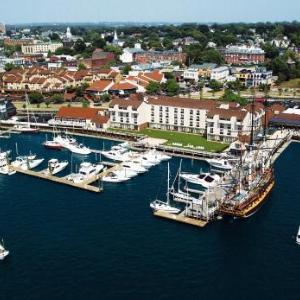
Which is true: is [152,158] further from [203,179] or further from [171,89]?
[171,89]

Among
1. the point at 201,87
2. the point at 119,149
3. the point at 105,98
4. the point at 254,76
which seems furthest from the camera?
the point at 254,76

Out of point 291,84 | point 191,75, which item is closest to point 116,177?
point 191,75

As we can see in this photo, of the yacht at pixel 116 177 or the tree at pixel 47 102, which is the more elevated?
the tree at pixel 47 102

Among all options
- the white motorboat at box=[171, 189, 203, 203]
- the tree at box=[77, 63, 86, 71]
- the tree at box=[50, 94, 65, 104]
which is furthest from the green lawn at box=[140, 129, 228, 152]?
the tree at box=[77, 63, 86, 71]

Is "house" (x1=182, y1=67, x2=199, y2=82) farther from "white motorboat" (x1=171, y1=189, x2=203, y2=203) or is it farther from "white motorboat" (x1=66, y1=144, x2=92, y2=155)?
"white motorboat" (x1=171, y1=189, x2=203, y2=203)

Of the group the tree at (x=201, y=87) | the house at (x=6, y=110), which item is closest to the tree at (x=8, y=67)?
the house at (x=6, y=110)

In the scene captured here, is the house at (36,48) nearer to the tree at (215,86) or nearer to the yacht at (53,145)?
the tree at (215,86)
